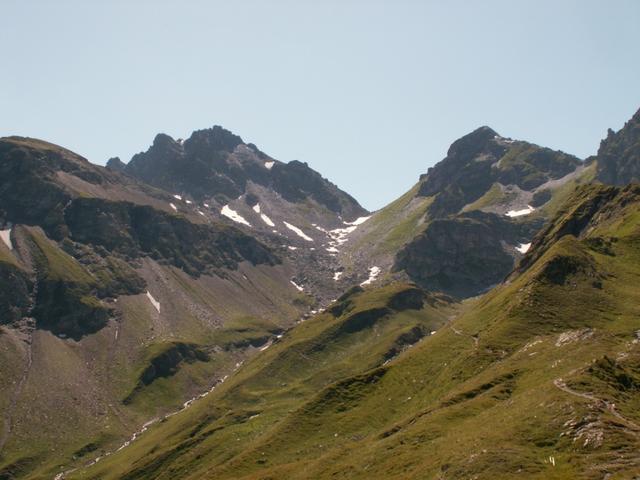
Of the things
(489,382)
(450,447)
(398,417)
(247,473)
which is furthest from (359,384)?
(450,447)

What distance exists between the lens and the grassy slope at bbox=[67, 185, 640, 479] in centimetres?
8594

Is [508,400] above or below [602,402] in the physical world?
below

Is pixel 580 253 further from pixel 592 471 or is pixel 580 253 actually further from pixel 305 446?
pixel 592 471

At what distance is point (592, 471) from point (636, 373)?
124ft

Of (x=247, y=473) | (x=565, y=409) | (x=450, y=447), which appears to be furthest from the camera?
(x=247, y=473)

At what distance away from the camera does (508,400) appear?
11681cm

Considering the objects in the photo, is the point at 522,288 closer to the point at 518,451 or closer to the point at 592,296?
the point at 592,296

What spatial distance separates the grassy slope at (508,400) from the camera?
85938 mm

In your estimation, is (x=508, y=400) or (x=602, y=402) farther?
(x=508, y=400)

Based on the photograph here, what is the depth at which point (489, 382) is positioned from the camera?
132250 millimetres

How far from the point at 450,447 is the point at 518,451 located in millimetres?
Result: 16281

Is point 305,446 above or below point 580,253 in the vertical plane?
below

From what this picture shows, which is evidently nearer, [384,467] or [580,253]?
[384,467]

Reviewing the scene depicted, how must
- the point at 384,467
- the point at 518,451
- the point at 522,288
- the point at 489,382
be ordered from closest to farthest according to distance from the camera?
the point at 518,451 → the point at 384,467 → the point at 489,382 → the point at 522,288
